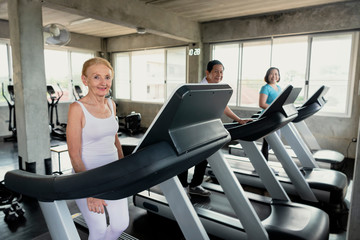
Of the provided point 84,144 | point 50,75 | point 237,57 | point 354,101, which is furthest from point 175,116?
point 50,75

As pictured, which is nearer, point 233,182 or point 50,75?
point 233,182

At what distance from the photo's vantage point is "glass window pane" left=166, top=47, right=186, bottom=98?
284 inches

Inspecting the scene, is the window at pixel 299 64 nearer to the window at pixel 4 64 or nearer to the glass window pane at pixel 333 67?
the glass window pane at pixel 333 67

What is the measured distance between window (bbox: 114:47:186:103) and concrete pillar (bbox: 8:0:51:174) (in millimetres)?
4300

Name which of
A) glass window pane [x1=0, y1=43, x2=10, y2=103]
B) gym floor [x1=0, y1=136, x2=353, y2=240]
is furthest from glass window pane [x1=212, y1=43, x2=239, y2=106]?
glass window pane [x1=0, y1=43, x2=10, y2=103]

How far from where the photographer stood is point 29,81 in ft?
10.9

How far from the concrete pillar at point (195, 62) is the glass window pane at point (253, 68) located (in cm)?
105

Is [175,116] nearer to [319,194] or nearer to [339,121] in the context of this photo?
[319,194]

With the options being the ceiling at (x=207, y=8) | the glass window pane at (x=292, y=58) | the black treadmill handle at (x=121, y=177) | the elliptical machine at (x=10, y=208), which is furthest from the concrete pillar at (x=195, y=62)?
the black treadmill handle at (x=121, y=177)

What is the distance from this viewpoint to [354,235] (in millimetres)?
785

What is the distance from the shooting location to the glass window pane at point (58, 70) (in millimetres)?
7863

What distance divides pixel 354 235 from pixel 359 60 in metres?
4.99

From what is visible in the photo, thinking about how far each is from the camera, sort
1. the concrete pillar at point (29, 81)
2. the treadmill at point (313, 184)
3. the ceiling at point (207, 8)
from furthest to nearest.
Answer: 1. the ceiling at point (207, 8)
2. the concrete pillar at point (29, 81)
3. the treadmill at point (313, 184)

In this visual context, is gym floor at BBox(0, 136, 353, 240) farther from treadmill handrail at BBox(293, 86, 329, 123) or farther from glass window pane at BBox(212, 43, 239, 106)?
glass window pane at BBox(212, 43, 239, 106)
